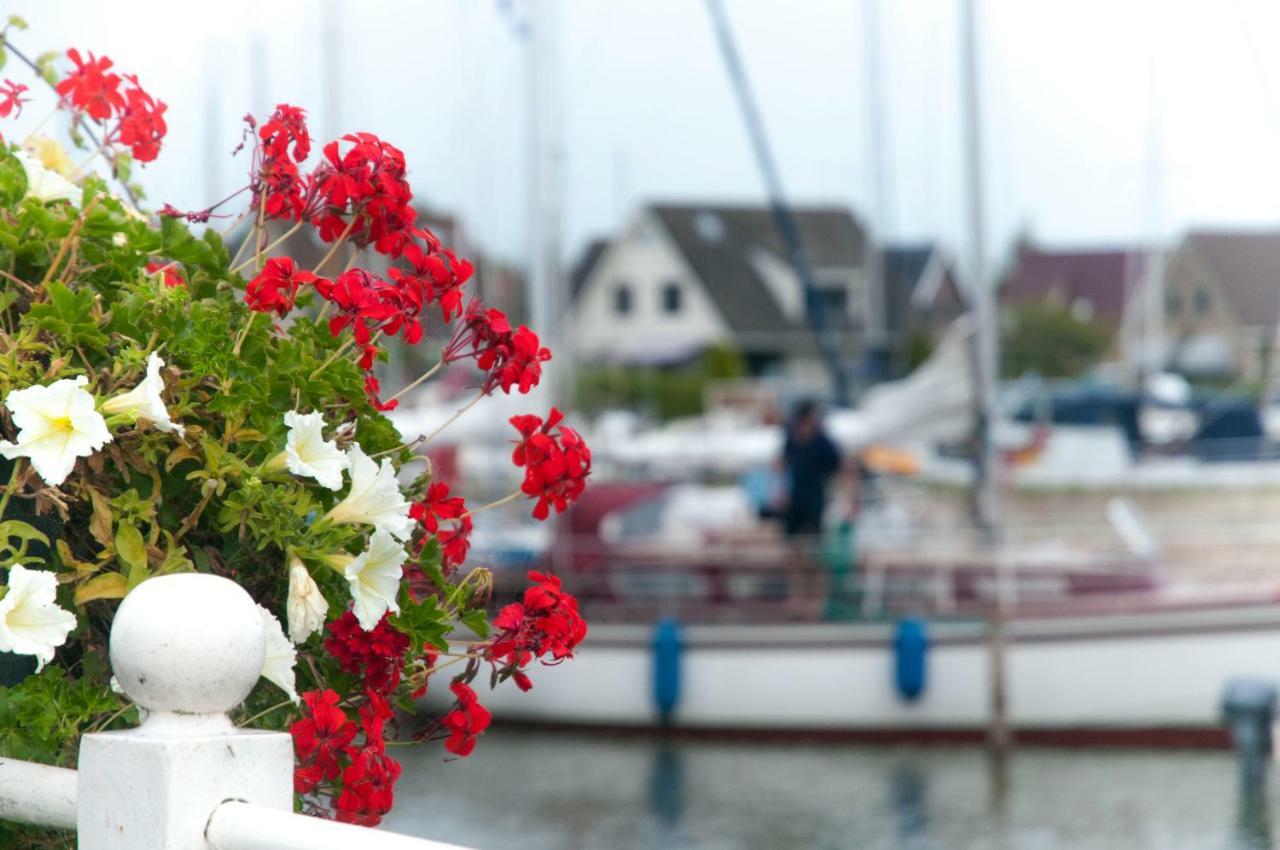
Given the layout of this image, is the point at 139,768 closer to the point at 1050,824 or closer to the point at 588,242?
the point at 1050,824

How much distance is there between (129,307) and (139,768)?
764 millimetres

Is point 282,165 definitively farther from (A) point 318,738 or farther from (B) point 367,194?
(A) point 318,738

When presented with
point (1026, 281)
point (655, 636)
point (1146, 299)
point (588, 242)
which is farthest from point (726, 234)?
point (655, 636)

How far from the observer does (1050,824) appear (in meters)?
11.1

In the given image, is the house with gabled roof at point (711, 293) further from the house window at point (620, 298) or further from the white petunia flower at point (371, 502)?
the white petunia flower at point (371, 502)

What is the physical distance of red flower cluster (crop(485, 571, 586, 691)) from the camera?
2791 mm

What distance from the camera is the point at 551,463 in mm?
2965

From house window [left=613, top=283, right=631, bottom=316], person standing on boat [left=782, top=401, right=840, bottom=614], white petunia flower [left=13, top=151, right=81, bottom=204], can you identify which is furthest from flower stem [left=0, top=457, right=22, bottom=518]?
house window [left=613, top=283, right=631, bottom=316]

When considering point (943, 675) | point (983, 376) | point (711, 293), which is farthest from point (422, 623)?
point (711, 293)

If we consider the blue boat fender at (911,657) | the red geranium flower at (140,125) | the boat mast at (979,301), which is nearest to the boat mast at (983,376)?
the boat mast at (979,301)

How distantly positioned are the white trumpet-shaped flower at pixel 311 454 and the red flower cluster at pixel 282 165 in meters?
0.54

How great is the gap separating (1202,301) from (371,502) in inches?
1203

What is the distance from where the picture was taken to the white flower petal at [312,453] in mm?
2465

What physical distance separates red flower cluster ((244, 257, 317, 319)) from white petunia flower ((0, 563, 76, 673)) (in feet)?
1.69
